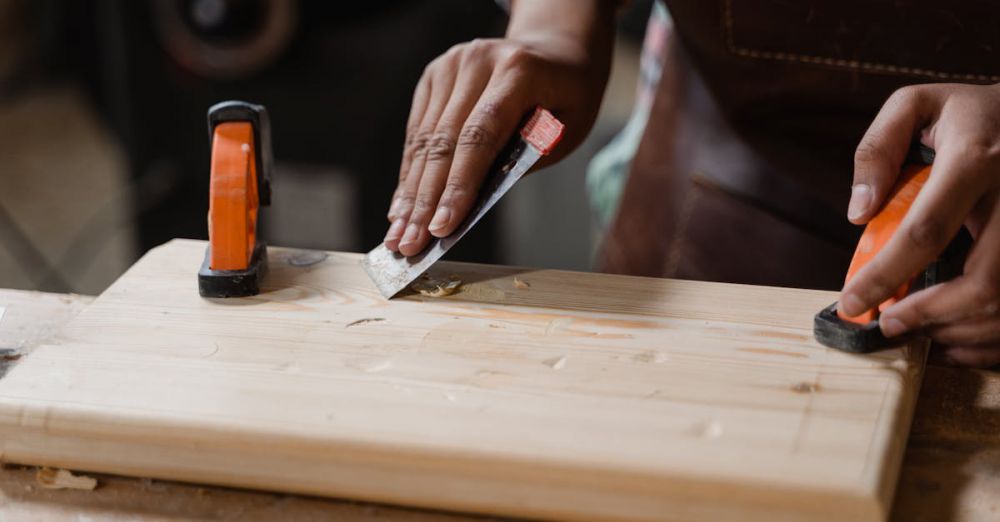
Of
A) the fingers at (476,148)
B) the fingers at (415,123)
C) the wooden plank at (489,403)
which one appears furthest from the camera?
the fingers at (415,123)

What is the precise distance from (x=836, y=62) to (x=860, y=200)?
1.31ft

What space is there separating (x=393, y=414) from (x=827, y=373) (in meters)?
0.39

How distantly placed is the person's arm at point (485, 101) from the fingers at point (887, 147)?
1.30 feet

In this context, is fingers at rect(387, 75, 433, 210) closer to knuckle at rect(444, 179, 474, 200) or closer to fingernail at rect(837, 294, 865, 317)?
knuckle at rect(444, 179, 474, 200)

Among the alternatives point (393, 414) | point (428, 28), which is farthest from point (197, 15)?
point (393, 414)

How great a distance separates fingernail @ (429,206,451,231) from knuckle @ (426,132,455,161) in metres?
0.08

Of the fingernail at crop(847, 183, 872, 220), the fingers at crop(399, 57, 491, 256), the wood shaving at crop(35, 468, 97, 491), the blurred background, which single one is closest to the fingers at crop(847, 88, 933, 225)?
the fingernail at crop(847, 183, 872, 220)

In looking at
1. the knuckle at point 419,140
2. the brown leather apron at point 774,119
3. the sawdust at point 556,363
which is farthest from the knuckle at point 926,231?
the knuckle at point 419,140

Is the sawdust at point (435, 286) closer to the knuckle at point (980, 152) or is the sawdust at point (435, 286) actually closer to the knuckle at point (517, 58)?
the knuckle at point (517, 58)

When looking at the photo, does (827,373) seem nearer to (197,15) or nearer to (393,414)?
(393,414)

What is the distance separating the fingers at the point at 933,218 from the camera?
0.92m

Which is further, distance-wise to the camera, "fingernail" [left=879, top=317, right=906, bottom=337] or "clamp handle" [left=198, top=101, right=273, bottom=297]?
"clamp handle" [left=198, top=101, right=273, bottom=297]

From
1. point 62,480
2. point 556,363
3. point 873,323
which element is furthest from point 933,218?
point 62,480

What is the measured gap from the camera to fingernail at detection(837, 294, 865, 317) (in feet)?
3.15
